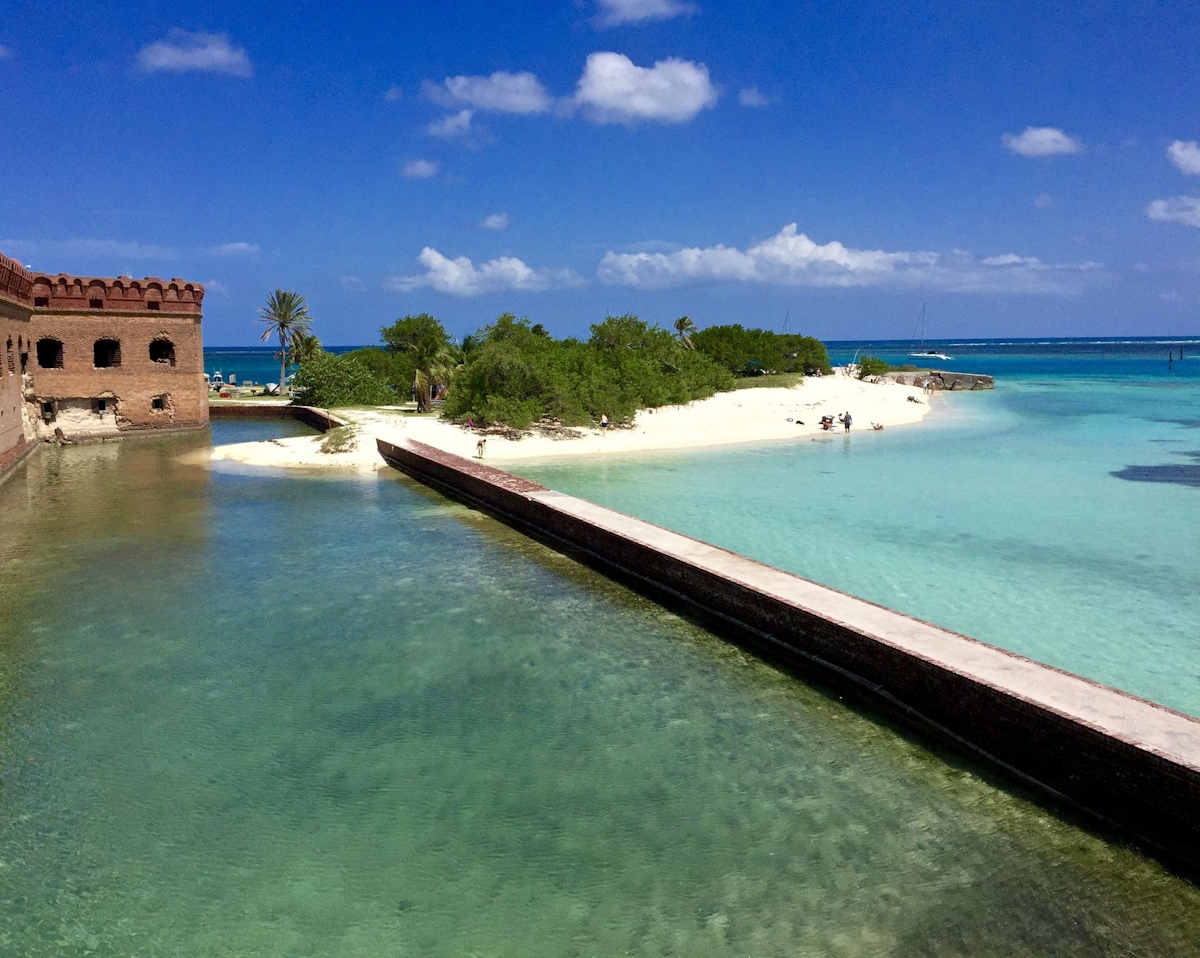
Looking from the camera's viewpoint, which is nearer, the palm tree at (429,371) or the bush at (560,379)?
the bush at (560,379)

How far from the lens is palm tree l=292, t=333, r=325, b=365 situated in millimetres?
52750

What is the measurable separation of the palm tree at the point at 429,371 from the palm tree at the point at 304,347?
11947 millimetres

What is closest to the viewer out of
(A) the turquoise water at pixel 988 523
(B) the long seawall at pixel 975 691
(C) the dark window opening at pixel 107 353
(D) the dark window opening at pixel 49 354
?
(B) the long seawall at pixel 975 691

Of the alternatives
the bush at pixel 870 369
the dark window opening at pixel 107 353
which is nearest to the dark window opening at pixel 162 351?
the dark window opening at pixel 107 353

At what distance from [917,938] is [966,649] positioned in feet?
11.7

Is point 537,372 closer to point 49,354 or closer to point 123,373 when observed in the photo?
point 123,373

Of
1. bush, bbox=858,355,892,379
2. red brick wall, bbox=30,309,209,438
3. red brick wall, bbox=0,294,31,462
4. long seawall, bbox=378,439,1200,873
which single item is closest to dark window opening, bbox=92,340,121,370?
red brick wall, bbox=30,309,209,438

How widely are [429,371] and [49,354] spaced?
1518cm

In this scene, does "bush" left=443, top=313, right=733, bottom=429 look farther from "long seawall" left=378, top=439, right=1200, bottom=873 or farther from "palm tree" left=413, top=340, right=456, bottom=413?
"long seawall" left=378, top=439, right=1200, bottom=873

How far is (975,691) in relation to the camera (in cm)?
748

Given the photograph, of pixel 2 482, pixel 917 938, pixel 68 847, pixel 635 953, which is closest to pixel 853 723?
pixel 917 938

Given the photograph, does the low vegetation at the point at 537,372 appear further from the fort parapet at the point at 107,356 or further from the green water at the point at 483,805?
the green water at the point at 483,805

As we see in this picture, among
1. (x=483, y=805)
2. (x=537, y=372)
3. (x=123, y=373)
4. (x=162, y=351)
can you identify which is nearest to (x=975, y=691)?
(x=483, y=805)

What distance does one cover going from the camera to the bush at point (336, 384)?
4281 cm
